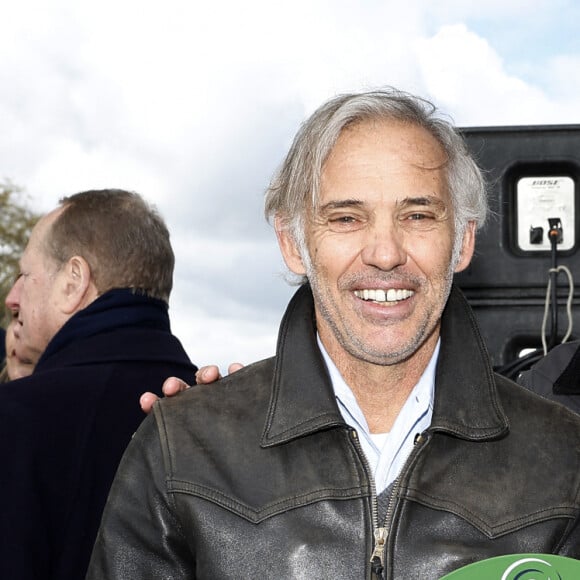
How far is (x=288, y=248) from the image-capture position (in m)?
2.37

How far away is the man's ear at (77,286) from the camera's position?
307cm

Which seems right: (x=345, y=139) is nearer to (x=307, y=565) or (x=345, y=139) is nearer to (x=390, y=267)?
(x=390, y=267)

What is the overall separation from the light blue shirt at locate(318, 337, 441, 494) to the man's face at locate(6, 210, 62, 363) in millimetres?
1071

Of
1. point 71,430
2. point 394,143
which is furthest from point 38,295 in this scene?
point 394,143

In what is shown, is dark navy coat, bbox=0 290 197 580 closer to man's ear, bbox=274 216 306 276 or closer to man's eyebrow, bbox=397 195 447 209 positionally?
man's ear, bbox=274 216 306 276

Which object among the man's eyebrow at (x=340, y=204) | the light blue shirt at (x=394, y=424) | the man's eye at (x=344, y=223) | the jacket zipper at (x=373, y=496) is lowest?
the jacket zipper at (x=373, y=496)

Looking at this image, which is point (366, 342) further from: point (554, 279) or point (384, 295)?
point (554, 279)

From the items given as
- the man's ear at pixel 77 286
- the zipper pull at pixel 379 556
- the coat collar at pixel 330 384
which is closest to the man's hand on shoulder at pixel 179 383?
the coat collar at pixel 330 384

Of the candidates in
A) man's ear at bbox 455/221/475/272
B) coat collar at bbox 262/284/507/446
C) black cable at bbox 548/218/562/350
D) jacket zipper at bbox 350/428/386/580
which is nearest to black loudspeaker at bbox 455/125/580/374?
black cable at bbox 548/218/562/350

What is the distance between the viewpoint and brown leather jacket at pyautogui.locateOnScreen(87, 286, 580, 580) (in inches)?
80.6

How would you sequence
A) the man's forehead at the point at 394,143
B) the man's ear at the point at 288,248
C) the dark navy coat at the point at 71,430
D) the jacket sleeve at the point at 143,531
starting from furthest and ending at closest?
the dark navy coat at the point at 71,430
the man's ear at the point at 288,248
the man's forehead at the point at 394,143
the jacket sleeve at the point at 143,531

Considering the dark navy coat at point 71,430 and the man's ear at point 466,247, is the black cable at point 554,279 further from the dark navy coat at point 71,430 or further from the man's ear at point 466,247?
the man's ear at point 466,247

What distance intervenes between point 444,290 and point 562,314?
2.03 metres

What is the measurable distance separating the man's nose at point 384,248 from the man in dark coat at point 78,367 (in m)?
0.98
